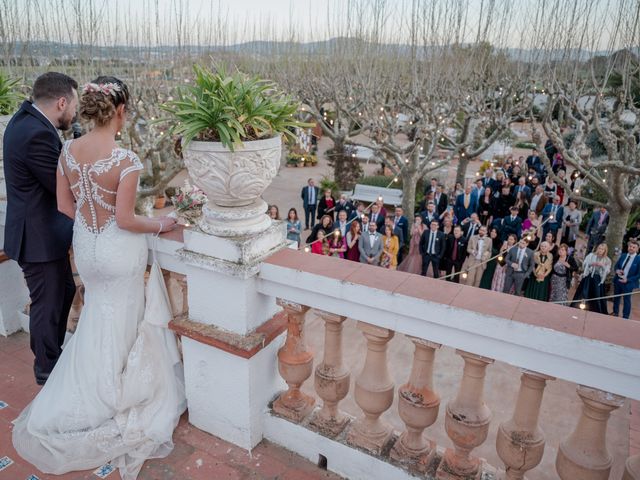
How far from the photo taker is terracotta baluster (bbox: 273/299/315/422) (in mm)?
2635

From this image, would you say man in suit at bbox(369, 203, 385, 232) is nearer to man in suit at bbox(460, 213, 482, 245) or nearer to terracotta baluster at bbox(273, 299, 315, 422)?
man in suit at bbox(460, 213, 482, 245)

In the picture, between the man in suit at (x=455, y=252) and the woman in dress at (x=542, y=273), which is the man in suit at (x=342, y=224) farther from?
the woman in dress at (x=542, y=273)

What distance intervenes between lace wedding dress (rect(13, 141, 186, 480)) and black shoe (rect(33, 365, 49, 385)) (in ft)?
1.08

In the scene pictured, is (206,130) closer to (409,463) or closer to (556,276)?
(409,463)

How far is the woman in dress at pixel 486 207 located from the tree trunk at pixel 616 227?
3.30 metres

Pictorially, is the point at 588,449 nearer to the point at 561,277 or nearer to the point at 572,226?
the point at 561,277

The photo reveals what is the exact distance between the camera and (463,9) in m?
15.6

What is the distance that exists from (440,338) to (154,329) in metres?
1.71

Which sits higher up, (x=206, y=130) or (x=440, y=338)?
(x=206, y=130)

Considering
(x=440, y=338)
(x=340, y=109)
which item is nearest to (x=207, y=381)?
(x=440, y=338)

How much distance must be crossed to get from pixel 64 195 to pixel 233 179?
1100 millimetres

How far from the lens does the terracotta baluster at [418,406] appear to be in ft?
7.34

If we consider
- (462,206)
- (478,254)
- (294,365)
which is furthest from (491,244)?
(294,365)

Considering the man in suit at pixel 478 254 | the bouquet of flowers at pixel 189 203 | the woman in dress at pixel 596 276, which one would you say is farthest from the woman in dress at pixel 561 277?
the bouquet of flowers at pixel 189 203
